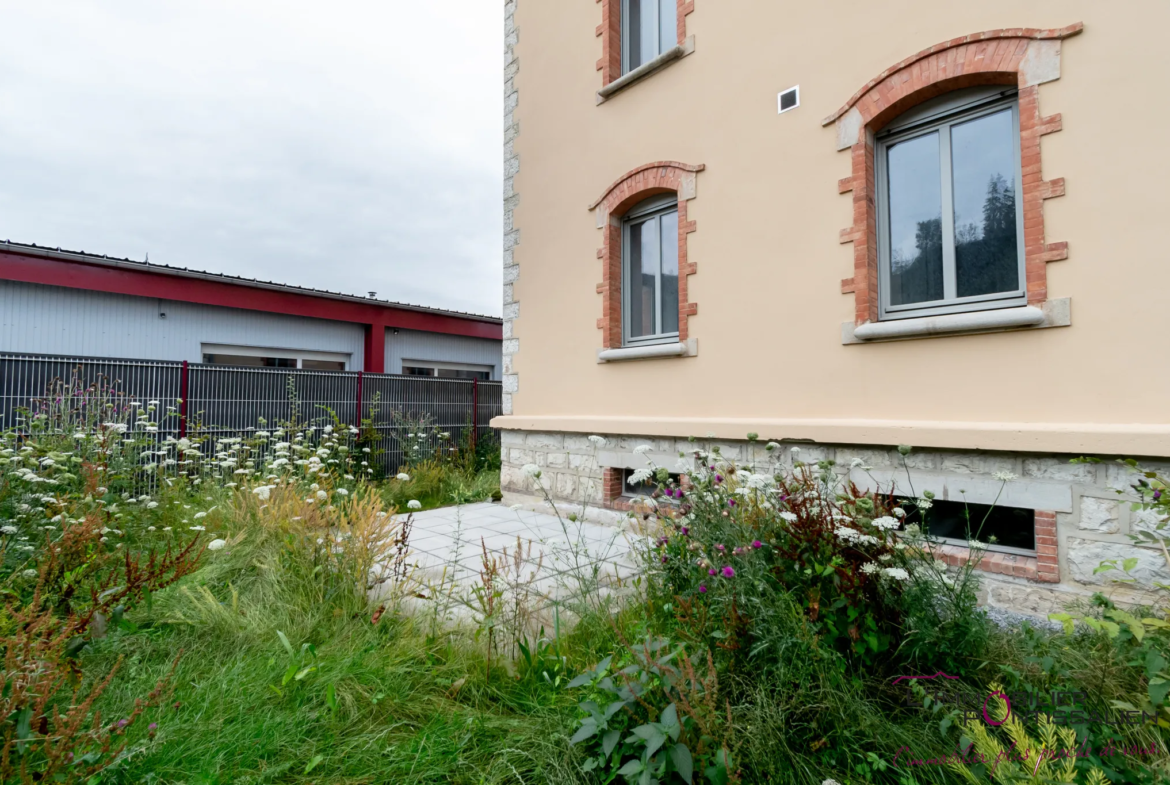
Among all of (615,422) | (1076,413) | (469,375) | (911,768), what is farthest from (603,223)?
(469,375)

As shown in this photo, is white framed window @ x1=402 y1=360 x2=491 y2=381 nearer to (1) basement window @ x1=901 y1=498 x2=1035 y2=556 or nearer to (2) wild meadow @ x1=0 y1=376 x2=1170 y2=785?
(2) wild meadow @ x1=0 y1=376 x2=1170 y2=785

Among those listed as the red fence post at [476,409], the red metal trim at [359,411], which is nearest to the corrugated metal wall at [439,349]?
the red fence post at [476,409]

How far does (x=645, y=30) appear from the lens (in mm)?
6285

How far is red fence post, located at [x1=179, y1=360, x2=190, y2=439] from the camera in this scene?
741 cm

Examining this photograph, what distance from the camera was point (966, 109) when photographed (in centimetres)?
400

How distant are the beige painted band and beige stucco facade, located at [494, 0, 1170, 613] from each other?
0.04 feet

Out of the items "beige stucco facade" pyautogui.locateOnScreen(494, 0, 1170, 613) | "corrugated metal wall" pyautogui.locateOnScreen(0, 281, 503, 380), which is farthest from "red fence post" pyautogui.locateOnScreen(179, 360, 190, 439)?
"beige stucco facade" pyautogui.locateOnScreen(494, 0, 1170, 613)

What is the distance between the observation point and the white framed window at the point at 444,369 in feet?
47.7

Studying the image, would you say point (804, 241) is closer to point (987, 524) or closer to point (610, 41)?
point (987, 524)

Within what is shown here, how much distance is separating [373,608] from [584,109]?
5789 mm

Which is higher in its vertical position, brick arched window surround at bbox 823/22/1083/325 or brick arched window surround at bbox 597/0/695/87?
brick arched window surround at bbox 597/0/695/87

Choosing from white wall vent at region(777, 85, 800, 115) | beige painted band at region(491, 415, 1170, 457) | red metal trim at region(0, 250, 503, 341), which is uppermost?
white wall vent at region(777, 85, 800, 115)

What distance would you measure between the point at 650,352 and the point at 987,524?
3.07 metres

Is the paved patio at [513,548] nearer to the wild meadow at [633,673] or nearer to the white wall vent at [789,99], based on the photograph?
the wild meadow at [633,673]
